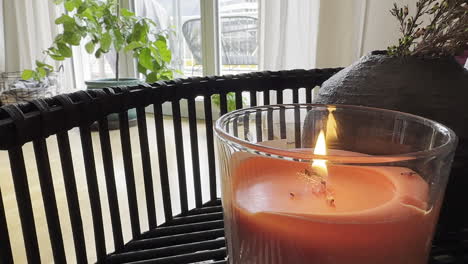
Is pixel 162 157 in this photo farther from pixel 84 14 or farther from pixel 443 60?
pixel 84 14

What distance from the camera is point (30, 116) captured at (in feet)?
0.80

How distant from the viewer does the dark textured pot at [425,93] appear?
296mm

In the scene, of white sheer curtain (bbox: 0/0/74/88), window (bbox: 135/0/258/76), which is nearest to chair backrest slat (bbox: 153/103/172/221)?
window (bbox: 135/0/258/76)

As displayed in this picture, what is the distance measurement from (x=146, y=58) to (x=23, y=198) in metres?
1.20

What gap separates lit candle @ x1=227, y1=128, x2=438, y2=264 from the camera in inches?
6.3

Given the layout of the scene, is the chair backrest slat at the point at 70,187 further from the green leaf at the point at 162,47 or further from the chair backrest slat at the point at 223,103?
the green leaf at the point at 162,47

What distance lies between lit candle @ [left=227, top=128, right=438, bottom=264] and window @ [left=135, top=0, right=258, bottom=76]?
1.87m

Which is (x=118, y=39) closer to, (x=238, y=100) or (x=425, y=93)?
(x=238, y=100)

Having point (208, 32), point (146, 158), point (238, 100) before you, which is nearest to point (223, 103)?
point (238, 100)

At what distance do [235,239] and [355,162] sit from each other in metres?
0.09

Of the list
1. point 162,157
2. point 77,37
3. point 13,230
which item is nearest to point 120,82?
point 77,37

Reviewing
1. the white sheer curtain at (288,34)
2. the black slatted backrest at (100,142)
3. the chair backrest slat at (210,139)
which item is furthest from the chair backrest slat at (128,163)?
the white sheer curtain at (288,34)

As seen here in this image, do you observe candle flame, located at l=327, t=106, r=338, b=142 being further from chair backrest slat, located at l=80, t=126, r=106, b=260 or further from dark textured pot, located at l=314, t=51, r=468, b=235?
chair backrest slat, located at l=80, t=126, r=106, b=260

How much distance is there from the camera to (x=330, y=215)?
0.53 feet
